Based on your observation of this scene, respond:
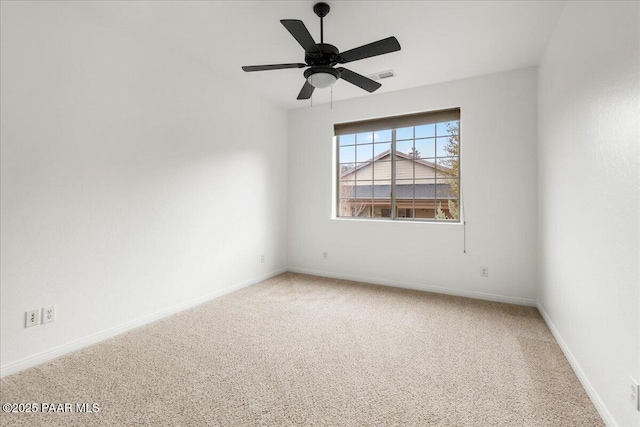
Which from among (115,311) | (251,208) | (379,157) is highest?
(379,157)

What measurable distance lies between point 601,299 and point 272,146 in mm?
3848

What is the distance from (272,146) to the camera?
14.6 feet

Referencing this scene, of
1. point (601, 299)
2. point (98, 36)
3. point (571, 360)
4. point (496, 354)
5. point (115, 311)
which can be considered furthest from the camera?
point (115, 311)

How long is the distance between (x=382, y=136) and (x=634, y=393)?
351 cm

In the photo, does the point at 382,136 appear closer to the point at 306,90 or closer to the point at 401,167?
the point at 401,167

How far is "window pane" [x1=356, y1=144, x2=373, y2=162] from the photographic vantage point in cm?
436

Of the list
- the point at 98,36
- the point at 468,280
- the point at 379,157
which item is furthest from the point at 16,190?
the point at 468,280

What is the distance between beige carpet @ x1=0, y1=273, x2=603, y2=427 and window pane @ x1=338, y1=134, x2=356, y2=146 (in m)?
2.49

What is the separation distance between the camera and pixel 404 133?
4.08 meters

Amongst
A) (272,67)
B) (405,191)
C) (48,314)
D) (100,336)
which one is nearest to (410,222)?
(405,191)

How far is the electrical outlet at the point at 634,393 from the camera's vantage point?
126 cm

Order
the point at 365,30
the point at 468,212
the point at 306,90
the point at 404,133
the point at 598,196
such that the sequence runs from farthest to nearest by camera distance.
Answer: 1. the point at 404,133
2. the point at 468,212
3. the point at 306,90
4. the point at 365,30
5. the point at 598,196

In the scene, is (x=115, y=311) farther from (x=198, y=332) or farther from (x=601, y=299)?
(x=601, y=299)

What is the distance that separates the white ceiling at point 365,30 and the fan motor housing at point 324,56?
16.4 inches
